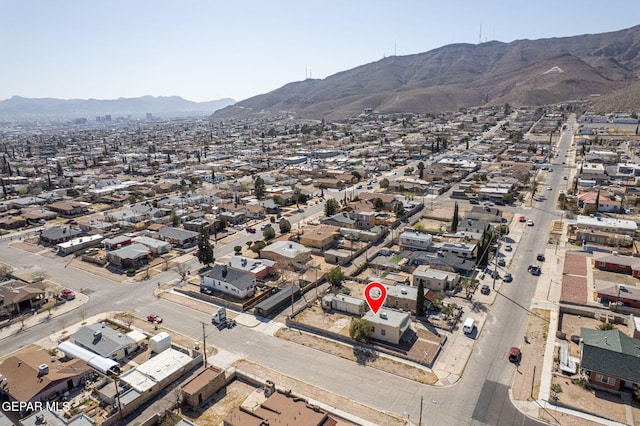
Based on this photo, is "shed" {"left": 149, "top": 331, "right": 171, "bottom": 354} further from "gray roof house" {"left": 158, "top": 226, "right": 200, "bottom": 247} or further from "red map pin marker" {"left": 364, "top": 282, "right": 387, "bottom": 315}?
"gray roof house" {"left": 158, "top": 226, "right": 200, "bottom": 247}

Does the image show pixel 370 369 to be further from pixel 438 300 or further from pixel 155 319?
pixel 155 319

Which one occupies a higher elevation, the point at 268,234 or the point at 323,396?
the point at 268,234

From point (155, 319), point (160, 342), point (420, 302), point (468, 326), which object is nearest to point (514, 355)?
point (468, 326)

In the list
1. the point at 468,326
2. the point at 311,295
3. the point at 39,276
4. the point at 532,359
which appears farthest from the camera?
the point at 39,276

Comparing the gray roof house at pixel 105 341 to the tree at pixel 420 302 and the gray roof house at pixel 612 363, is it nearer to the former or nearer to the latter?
the tree at pixel 420 302

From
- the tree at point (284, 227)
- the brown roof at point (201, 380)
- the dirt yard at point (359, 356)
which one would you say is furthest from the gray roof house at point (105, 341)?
the tree at point (284, 227)

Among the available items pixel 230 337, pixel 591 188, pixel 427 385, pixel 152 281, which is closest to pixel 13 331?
pixel 152 281
